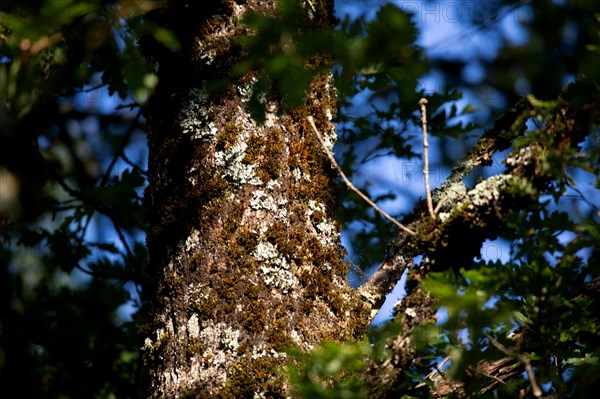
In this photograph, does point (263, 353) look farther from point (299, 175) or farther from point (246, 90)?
point (246, 90)

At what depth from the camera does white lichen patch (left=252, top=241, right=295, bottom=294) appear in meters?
1.85

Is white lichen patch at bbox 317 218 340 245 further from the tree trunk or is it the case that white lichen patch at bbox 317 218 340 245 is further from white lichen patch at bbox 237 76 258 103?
white lichen patch at bbox 237 76 258 103

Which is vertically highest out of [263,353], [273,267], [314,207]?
[314,207]

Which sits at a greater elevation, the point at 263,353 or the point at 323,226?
the point at 323,226

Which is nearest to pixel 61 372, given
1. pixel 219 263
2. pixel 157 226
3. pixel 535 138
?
pixel 157 226

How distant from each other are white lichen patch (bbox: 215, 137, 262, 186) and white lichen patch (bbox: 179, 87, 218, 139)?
0.09m

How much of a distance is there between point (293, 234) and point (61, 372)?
1761 millimetres

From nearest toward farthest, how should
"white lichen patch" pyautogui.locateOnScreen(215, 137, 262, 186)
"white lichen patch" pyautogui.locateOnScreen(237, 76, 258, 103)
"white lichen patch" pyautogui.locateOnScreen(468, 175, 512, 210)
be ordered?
"white lichen patch" pyautogui.locateOnScreen(468, 175, 512, 210) < "white lichen patch" pyautogui.locateOnScreen(215, 137, 262, 186) < "white lichen patch" pyautogui.locateOnScreen(237, 76, 258, 103)

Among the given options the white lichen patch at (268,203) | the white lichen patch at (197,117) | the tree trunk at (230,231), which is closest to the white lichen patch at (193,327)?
the tree trunk at (230,231)

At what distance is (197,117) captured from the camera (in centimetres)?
209

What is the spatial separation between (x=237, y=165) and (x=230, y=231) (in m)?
0.22

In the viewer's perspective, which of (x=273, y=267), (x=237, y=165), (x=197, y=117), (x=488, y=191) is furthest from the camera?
(x=197, y=117)

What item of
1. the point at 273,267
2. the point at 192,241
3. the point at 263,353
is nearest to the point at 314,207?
the point at 273,267

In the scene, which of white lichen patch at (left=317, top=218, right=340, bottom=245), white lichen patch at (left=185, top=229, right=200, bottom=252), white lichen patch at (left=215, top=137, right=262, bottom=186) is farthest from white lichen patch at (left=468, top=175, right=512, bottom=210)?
white lichen patch at (left=185, top=229, right=200, bottom=252)
